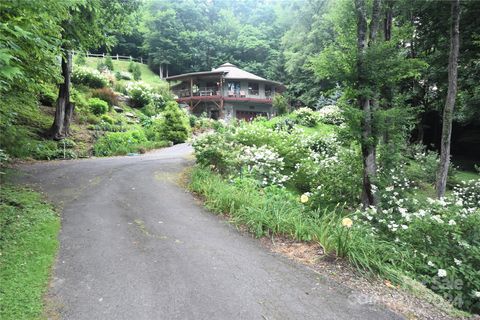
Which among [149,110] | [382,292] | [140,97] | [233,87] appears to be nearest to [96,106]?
[149,110]

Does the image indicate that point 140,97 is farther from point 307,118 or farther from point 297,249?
point 297,249

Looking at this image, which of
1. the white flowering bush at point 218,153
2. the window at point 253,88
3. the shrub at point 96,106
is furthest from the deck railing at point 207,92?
the white flowering bush at point 218,153

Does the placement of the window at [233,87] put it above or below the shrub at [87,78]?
above

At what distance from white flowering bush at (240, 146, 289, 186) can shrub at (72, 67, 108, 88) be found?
18.0 m

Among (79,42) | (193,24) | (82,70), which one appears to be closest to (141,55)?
(193,24)

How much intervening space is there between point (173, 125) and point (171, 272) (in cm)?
1597

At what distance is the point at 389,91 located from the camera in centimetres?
1012

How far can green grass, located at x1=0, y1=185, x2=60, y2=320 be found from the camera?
344 cm

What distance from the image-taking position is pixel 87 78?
23016 mm

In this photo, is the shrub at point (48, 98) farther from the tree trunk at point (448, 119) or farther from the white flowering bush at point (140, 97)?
the tree trunk at point (448, 119)

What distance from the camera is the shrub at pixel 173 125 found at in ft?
62.0

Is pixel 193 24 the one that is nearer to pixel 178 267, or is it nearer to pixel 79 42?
pixel 79 42

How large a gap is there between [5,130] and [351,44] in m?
9.92

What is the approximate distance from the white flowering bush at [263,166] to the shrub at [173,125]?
10322 mm
